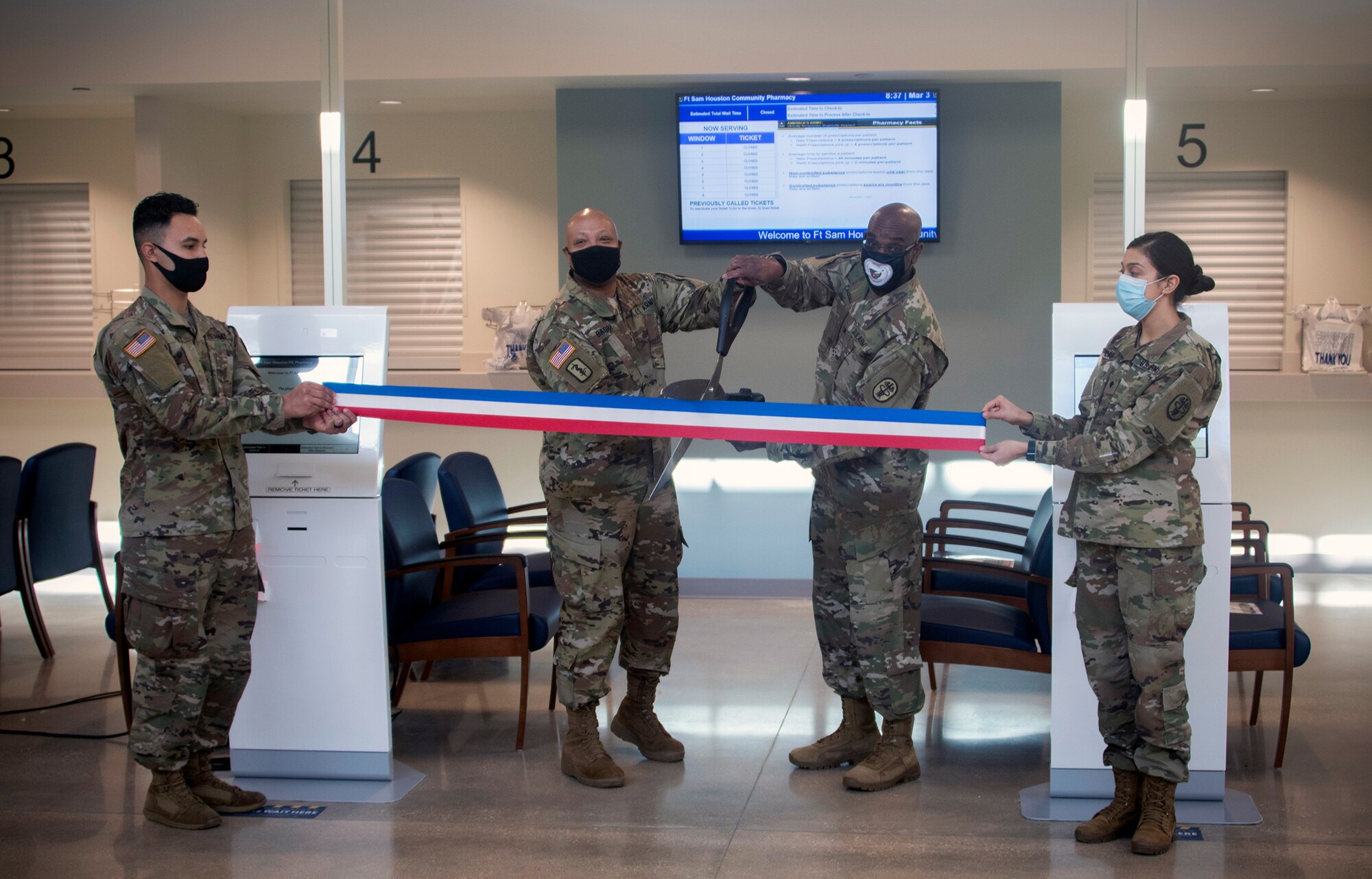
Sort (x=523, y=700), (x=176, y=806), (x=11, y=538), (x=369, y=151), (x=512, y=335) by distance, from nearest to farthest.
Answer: (x=176, y=806) < (x=523, y=700) < (x=11, y=538) < (x=512, y=335) < (x=369, y=151)

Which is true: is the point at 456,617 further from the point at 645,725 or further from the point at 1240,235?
the point at 1240,235

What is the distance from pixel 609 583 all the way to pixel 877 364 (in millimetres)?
1125

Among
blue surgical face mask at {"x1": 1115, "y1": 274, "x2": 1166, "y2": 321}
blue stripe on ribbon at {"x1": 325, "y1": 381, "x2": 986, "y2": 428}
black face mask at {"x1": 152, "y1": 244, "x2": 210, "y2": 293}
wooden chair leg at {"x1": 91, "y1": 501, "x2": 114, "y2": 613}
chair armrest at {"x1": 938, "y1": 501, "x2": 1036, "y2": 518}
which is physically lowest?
wooden chair leg at {"x1": 91, "y1": 501, "x2": 114, "y2": 613}

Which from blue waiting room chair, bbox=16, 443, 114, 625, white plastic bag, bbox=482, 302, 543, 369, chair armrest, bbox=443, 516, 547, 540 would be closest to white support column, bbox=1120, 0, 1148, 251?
chair armrest, bbox=443, 516, 547, 540

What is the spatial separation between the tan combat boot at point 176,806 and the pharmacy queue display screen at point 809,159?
4204mm

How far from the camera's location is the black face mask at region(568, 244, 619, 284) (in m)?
3.73

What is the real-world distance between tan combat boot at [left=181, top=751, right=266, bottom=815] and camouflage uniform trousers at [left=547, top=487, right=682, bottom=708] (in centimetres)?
101

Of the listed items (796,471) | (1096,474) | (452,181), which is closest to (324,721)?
(1096,474)

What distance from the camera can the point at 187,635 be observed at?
132 inches

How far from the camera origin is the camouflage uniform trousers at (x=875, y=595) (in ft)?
12.1

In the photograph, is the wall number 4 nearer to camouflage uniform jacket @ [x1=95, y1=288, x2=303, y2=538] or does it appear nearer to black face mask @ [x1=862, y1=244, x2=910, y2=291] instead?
camouflage uniform jacket @ [x1=95, y1=288, x2=303, y2=538]

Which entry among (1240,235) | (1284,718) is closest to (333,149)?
(1284,718)

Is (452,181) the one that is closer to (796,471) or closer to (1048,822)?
(796,471)

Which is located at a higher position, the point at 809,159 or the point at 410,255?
the point at 809,159
